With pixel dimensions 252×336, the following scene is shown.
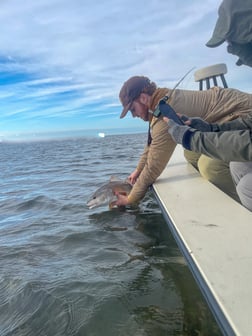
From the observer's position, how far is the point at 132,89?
3.59 meters

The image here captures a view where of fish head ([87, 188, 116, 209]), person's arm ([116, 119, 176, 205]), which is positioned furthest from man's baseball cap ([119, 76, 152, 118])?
fish head ([87, 188, 116, 209])

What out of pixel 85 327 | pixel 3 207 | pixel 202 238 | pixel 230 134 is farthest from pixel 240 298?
pixel 3 207

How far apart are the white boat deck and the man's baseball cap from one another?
3.46 feet

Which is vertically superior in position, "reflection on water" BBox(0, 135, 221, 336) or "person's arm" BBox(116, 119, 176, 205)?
"person's arm" BBox(116, 119, 176, 205)

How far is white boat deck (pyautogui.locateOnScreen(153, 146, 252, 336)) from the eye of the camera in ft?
4.27

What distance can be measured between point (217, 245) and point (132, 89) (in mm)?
2164

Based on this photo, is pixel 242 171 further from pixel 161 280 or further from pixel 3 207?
pixel 3 207

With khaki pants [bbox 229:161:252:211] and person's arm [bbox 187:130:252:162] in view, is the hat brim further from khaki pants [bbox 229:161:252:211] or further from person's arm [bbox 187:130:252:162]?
person's arm [bbox 187:130:252:162]

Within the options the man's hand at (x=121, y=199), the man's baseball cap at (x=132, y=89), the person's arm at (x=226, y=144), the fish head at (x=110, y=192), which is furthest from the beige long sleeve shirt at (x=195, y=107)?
the person's arm at (x=226, y=144)

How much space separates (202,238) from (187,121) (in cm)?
97

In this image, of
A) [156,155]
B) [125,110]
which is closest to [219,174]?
[156,155]

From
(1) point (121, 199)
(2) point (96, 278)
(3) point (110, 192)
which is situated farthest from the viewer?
(3) point (110, 192)

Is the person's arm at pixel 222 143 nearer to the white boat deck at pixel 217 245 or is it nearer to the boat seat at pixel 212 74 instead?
the white boat deck at pixel 217 245

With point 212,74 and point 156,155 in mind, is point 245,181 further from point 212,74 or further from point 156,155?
point 212,74
